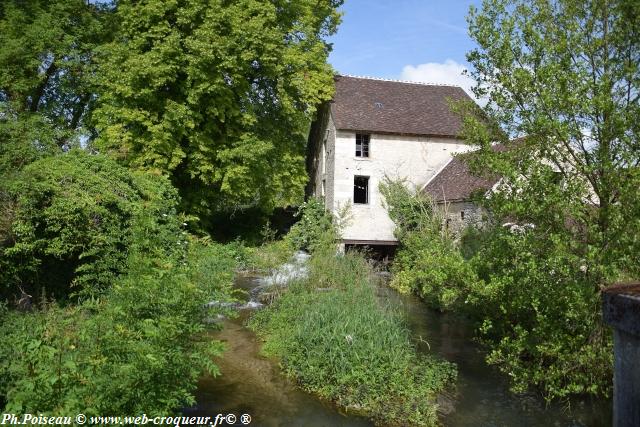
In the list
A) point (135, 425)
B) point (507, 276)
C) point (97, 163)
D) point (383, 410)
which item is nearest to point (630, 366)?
Answer: point (135, 425)

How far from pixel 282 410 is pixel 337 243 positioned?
12290 millimetres

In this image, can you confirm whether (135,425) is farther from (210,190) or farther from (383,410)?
(210,190)

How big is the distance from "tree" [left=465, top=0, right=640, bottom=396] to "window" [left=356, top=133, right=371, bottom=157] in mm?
13283

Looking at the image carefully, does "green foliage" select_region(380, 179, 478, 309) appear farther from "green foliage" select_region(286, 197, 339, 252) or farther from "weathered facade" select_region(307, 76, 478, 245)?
"green foliage" select_region(286, 197, 339, 252)

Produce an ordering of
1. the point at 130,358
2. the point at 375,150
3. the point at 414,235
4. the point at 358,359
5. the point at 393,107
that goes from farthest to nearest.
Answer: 1. the point at 393,107
2. the point at 375,150
3. the point at 414,235
4. the point at 358,359
5. the point at 130,358

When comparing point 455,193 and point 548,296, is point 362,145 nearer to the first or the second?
point 455,193

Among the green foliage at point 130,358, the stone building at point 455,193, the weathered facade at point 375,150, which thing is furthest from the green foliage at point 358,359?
the weathered facade at point 375,150

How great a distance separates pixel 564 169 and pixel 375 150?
45.3ft

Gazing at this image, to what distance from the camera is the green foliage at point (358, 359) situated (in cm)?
761

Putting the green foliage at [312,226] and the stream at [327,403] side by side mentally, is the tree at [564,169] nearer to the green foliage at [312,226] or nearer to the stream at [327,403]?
the stream at [327,403]

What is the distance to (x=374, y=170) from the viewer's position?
68.0ft

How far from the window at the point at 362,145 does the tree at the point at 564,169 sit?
43.6 feet

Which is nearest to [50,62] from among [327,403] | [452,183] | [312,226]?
[312,226]

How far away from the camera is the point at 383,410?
292 inches
